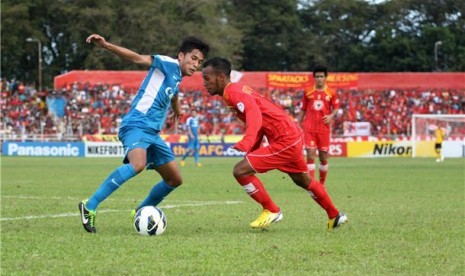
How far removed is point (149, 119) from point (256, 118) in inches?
50.7

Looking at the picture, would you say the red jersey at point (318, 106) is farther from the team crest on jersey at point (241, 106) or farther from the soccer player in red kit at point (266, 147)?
the team crest on jersey at point (241, 106)

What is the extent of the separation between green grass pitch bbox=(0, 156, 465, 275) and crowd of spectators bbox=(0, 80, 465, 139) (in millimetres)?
34964

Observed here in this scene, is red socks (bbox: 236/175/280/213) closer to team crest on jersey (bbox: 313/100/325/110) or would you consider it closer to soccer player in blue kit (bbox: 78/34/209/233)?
soccer player in blue kit (bbox: 78/34/209/233)

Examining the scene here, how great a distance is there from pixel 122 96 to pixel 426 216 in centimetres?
4353

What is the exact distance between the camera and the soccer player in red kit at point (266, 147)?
9.48 metres

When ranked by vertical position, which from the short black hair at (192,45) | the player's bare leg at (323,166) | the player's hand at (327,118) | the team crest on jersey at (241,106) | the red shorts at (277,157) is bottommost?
the player's bare leg at (323,166)

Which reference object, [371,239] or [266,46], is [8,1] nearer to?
[266,46]

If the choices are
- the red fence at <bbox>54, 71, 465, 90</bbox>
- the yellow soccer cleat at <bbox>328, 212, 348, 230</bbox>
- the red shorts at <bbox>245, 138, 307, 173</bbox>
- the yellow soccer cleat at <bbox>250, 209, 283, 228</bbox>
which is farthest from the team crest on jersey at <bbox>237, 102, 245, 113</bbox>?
the red fence at <bbox>54, 71, 465, 90</bbox>

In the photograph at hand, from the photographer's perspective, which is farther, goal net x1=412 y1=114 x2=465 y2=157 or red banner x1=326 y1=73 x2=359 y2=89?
red banner x1=326 y1=73 x2=359 y2=89

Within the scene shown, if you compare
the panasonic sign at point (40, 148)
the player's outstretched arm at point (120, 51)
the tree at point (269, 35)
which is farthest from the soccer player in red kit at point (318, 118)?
the tree at point (269, 35)

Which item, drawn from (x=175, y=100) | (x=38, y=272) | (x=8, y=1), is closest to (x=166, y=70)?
(x=175, y=100)

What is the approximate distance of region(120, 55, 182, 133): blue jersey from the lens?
9789 millimetres

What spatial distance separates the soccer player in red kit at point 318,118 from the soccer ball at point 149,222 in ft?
27.5

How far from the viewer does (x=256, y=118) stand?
9266mm
